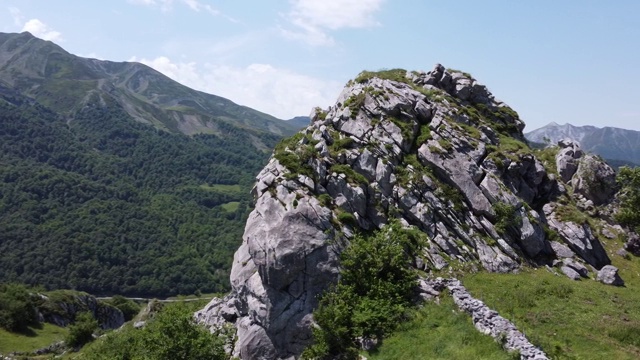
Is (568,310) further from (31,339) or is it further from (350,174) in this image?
(31,339)

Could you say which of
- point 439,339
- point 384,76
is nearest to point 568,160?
point 384,76

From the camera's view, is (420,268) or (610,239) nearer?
(420,268)

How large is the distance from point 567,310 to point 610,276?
13.1 meters

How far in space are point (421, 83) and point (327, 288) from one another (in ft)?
A: 117

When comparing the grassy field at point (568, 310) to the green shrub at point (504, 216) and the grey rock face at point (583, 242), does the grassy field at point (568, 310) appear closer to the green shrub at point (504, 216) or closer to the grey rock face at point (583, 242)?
the grey rock face at point (583, 242)

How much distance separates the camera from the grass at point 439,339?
24.8 m

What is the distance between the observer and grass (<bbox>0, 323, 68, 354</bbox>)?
95750 mm

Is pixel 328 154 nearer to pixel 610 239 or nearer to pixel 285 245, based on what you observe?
pixel 285 245

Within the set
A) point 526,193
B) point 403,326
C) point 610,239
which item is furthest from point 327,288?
point 610,239

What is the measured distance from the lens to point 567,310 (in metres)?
30.5

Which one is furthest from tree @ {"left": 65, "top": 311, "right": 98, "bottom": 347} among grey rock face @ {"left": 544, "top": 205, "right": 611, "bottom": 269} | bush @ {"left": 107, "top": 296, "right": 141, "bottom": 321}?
grey rock face @ {"left": 544, "top": 205, "right": 611, "bottom": 269}

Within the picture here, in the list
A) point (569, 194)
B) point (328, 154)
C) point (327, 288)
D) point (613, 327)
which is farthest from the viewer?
point (569, 194)

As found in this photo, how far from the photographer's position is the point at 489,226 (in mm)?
43750

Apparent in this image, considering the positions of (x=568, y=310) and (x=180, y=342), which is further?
(x=180, y=342)
